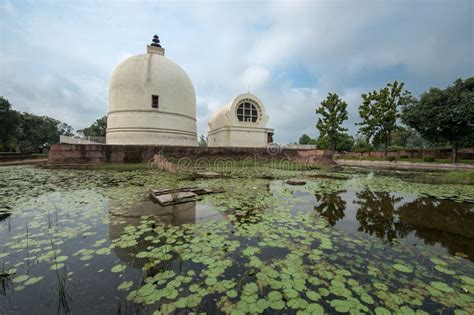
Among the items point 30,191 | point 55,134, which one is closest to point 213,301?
point 30,191

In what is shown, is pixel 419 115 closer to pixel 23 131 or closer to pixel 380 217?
pixel 380 217

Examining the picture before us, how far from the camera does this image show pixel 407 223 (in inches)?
148

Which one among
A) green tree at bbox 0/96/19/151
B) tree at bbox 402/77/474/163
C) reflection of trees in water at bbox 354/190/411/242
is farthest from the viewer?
green tree at bbox 0/96/19/151

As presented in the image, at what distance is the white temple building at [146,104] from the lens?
18.2 meters

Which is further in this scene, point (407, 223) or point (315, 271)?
point (407, 223)

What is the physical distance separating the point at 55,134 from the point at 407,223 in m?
54.3

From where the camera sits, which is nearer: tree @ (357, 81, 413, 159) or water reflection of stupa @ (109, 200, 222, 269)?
water reflection of stupa @ (109, 200, 222, 269)

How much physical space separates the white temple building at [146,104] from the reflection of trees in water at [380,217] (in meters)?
16.7

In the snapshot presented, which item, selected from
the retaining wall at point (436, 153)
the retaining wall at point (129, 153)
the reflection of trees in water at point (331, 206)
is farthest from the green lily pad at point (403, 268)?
the retaining wall at point (436, 153)

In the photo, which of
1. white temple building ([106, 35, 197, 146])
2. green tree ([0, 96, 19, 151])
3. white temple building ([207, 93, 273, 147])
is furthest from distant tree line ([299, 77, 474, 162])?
green tree ([0, 96, 19, 151])

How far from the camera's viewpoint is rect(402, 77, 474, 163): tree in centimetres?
1978

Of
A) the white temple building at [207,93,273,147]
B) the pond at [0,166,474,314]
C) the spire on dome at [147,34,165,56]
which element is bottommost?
the pond at [0,166,474,314]

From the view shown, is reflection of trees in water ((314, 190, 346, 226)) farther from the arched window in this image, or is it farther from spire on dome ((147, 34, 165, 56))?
spire on dome ((147, 34, 165, 56))

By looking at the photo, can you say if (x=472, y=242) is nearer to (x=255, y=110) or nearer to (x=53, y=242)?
(x=53, y=242)
